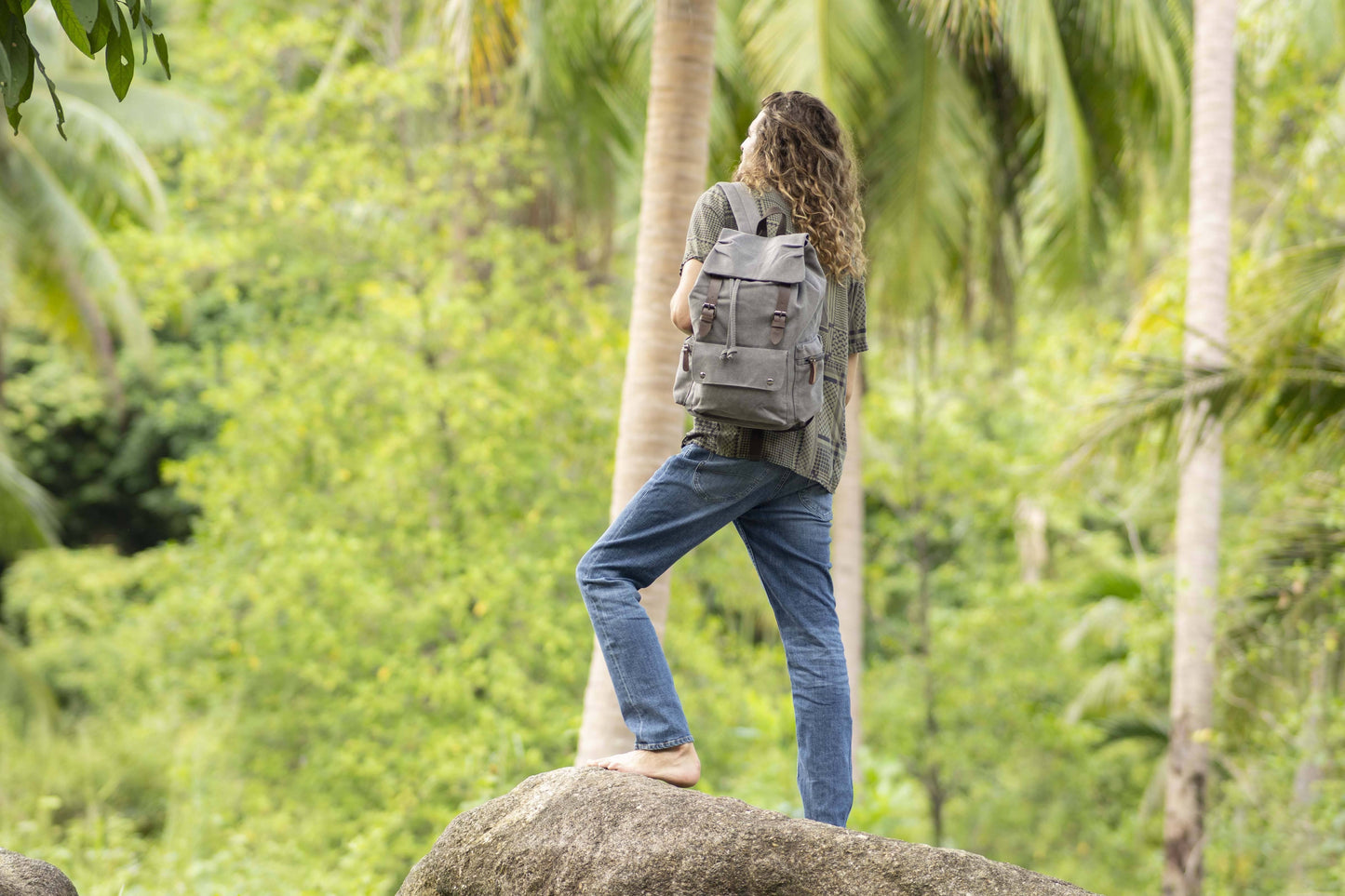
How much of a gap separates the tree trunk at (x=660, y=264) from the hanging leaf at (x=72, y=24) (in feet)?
8.28

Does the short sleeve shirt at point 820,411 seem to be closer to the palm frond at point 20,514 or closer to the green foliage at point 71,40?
the green foliage at point 71,40

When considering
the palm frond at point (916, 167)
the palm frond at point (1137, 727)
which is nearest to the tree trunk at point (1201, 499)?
the palm frond at point (916, 167)

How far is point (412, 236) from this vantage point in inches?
422

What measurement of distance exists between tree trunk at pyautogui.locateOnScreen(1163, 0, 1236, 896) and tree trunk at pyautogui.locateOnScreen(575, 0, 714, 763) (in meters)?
4.98

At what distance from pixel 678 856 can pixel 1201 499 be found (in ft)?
24.0

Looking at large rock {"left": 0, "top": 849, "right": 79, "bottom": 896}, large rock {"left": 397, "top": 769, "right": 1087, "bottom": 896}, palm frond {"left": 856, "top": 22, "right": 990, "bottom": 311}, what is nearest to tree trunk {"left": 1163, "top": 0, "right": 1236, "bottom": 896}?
palm frond {"left": 856, "top": 22, "right": 990, "bottom": 311}

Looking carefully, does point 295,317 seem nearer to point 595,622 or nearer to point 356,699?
point 356,699

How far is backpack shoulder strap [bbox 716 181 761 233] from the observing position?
273 centimetres

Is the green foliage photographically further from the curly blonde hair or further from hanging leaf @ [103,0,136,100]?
the curly blonde hair

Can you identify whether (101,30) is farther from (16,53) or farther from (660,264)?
(660,264)

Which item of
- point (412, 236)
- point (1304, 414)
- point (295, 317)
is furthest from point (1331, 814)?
point (295, 317)

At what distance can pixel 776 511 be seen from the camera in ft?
9.45

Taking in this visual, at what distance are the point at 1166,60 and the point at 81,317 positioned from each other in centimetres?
1160

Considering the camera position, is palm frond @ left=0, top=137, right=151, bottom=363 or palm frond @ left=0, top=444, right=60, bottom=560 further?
palm frond @ left=0, top=444, right=60, bottom=560
